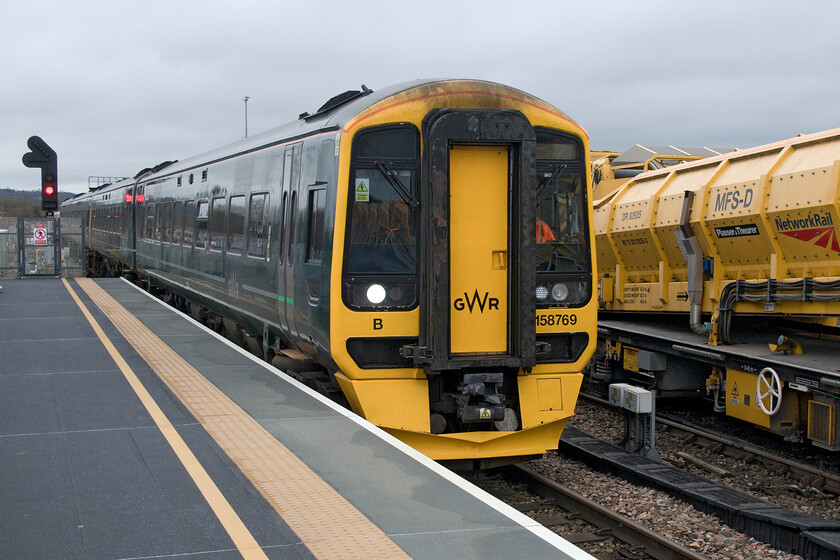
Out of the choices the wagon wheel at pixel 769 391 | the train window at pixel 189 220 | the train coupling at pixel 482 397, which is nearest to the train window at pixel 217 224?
the train window at pixel 189 220

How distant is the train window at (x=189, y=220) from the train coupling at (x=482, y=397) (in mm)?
8588

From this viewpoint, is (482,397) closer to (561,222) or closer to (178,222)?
(561,222)

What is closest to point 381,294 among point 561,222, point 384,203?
point 384,203

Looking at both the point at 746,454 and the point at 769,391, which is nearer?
the point at 769,391

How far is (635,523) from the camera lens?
690 cm

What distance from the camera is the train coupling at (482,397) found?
7340mm

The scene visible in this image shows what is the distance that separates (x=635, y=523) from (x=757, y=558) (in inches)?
36.3

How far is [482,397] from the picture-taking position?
24.5 ft

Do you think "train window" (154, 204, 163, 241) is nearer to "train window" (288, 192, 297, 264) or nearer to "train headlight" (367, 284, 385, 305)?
"train window" (288, 192, 297, 264)

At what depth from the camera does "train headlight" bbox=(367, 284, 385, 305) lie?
7.42 m

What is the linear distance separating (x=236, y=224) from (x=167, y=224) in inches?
262

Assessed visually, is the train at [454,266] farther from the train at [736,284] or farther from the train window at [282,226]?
the train at [736,284]

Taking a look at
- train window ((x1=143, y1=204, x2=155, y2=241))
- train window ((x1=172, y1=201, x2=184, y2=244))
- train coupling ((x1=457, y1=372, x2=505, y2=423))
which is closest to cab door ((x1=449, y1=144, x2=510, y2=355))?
train coupling ((x1=457, y1=372, x2=505, y2=423))

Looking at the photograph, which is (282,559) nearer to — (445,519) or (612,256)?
(445,519)
